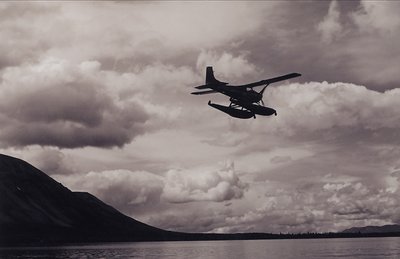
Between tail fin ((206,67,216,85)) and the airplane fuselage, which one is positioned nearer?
the airplane fuselage

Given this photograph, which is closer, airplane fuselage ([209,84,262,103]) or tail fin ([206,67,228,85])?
airplane fuselage ([209,84,262,103])

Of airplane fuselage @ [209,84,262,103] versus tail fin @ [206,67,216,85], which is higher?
tail fin @ [206,67,216,85]

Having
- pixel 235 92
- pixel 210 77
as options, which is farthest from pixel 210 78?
pixel 235 92

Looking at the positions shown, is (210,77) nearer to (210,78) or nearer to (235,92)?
(210,78)

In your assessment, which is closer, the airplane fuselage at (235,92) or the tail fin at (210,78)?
the airplane fuselage at (235,92)

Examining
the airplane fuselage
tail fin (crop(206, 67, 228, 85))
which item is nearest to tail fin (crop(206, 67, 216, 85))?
tail fin (crop(206, 67, 228, 85))

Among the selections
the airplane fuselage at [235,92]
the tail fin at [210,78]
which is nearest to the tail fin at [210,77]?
the tail fin at [210,78]

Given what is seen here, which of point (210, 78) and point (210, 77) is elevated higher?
point (210, 77)

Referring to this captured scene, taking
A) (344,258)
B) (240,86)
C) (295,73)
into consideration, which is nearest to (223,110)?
(240,86)

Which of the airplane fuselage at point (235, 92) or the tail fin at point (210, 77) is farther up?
the tail fin at point (210, 77)

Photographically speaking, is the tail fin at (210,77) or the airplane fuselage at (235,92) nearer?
the airplane fuselage at (235,92)

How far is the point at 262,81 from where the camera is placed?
7738cm

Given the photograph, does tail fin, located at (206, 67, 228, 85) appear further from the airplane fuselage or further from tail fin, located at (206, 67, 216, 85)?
the airplane fuselage

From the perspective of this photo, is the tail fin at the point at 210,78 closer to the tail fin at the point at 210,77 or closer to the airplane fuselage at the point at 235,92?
the tail fin at the point at 210,77
